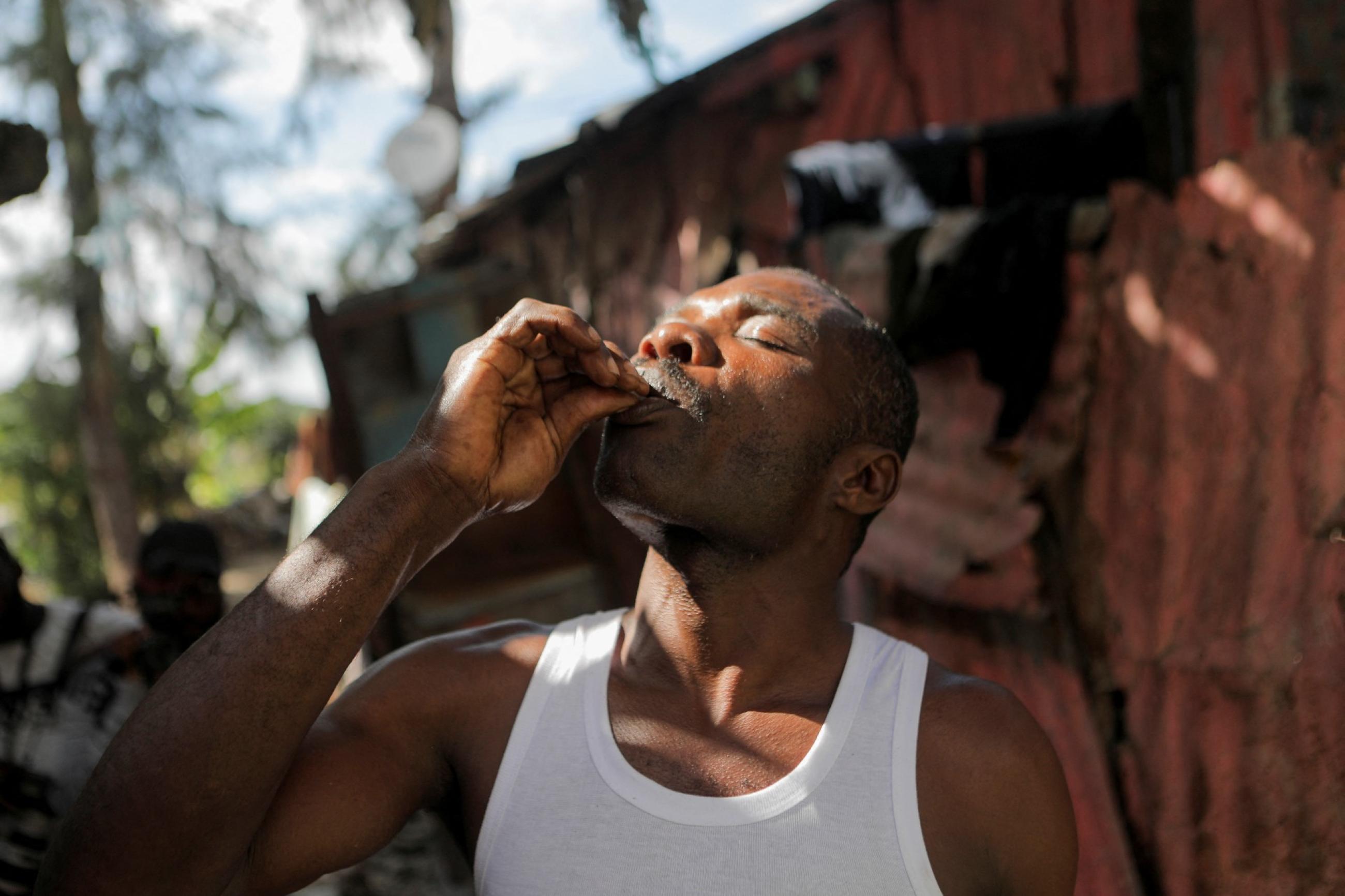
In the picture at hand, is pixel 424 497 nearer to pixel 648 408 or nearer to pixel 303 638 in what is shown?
pixel 303 638

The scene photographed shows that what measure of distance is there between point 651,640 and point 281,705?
2.40 ft

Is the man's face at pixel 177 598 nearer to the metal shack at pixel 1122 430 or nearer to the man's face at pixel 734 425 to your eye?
the metal shack at pixel 1122 430

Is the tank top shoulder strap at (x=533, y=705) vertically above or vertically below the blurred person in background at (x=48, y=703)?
above

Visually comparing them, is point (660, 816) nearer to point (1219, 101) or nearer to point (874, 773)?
point (874, 773)

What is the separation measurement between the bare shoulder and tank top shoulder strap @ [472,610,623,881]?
65 cm

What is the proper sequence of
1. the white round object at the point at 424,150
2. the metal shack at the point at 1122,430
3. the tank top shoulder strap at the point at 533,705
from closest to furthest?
the tank top shoulder strap at the point at 533,705 → the metal shack at the point at 1122,430 → the white round object at the point at 424,150

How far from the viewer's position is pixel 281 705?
1.42 m

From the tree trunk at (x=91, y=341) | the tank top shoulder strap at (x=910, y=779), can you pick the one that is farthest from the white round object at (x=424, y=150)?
the tank top shoulder strap at (x=910, y=779)

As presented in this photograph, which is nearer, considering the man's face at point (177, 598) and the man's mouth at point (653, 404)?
the man's mouth at point (653, 404)

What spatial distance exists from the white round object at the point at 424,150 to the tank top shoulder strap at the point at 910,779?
817 cm

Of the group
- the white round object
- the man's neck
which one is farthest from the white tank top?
the white round object

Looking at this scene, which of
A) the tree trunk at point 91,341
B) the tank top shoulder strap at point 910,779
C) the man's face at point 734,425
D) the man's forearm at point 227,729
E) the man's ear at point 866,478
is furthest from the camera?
the tree trunk at point 91,341

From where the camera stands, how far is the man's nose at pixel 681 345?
187 centimetres

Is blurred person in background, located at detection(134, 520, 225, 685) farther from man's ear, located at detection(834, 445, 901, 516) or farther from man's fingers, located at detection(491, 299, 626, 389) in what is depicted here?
man's ear, located at detection(834, 445, 901, 516)
